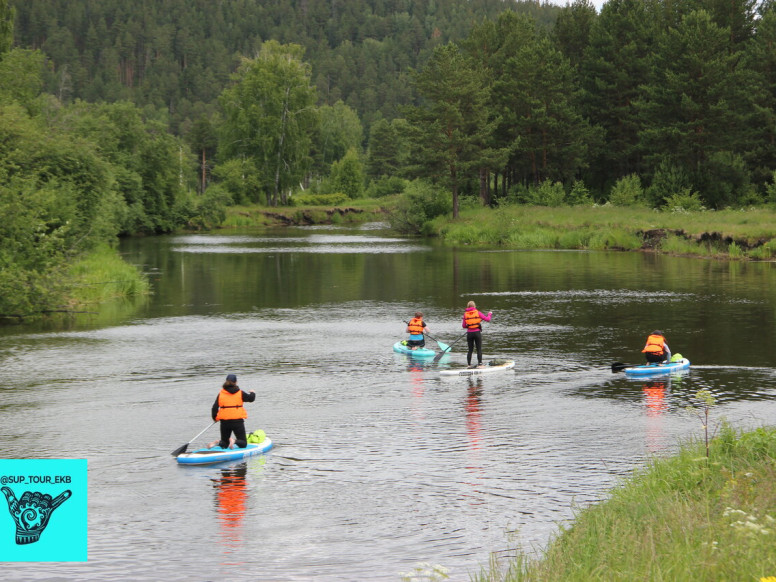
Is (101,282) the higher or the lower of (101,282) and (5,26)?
the lower

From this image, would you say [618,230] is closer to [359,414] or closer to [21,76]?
[21,76]

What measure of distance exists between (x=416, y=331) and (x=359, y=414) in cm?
795

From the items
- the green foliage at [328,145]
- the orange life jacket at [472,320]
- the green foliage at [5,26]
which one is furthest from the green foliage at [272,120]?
the orange life jacket at [472,320]

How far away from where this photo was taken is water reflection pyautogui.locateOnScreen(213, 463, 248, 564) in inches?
515

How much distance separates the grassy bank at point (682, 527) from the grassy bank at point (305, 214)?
101m

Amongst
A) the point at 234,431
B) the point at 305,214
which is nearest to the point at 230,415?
the point at 234,431

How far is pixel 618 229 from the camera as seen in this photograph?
236 ft

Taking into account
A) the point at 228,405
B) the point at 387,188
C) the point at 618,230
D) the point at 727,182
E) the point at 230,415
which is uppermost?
the point at 387,188

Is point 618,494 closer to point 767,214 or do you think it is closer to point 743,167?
point 767,214

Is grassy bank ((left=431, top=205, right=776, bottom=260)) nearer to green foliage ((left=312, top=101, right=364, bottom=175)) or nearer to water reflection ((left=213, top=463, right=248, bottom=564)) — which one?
water reflection ((left=213, top=463, right=248, bottom=564))

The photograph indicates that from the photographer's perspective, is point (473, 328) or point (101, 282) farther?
point (101, 282)

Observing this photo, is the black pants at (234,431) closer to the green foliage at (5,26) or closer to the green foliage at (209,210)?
the green foliage at (5,26)

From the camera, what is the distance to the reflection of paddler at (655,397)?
A: 21.0 meters

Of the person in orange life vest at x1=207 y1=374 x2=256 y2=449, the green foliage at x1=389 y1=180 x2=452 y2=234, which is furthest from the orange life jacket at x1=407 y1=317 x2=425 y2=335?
the green foliage at x1=389 y1=180 x2=452 y2=234
